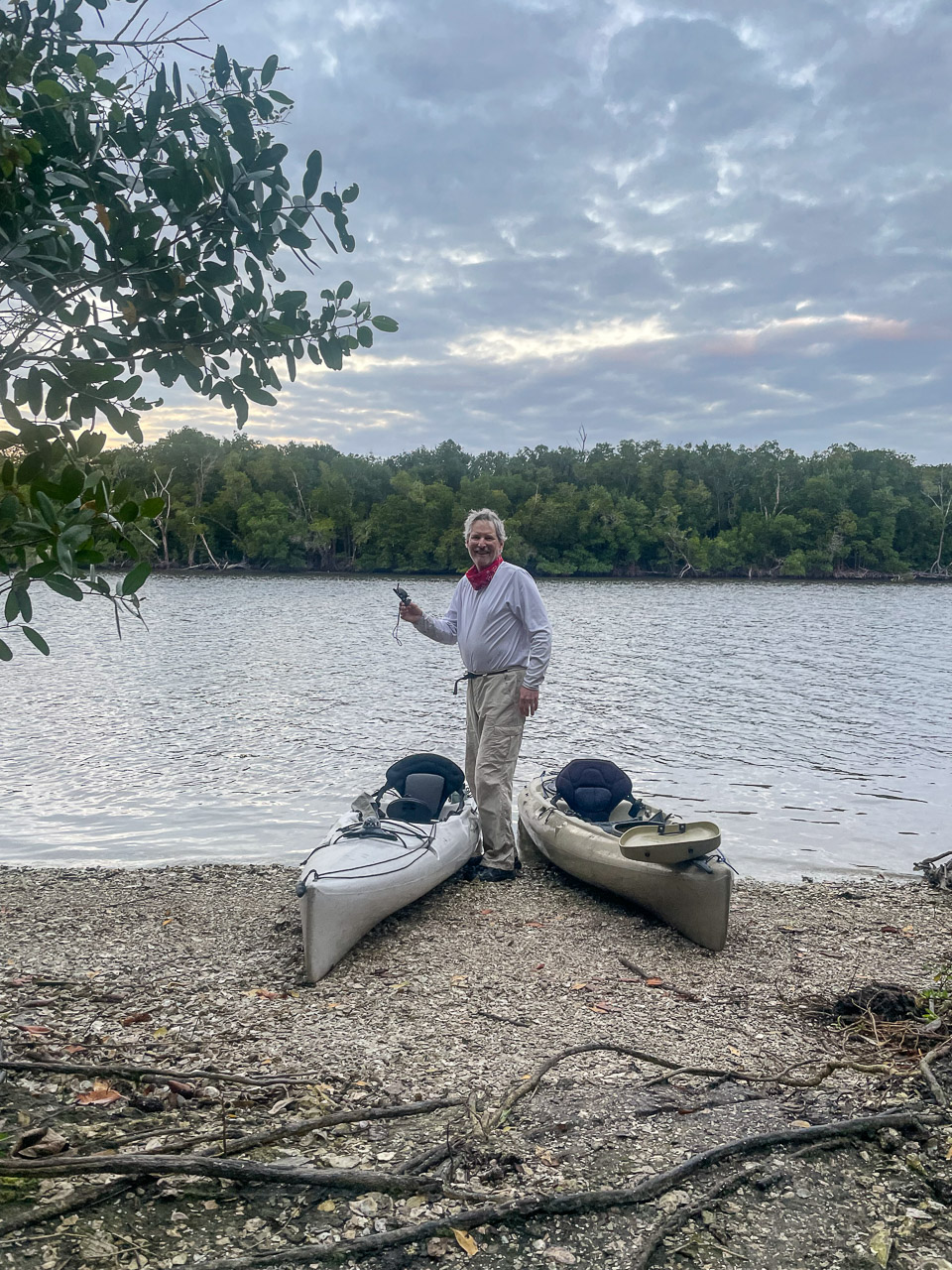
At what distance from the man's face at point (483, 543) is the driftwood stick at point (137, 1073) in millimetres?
4357

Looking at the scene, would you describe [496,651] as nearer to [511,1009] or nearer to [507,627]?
[507,627]

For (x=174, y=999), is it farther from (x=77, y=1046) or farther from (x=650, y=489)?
(x=650, y=489)

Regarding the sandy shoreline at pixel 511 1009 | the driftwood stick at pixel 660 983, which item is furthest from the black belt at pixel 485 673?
the driftwood stick at pixel 660 983

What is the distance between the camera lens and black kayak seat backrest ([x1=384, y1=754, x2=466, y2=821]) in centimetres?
762

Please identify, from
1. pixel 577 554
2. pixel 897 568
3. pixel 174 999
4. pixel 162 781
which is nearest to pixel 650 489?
pixel 577 554

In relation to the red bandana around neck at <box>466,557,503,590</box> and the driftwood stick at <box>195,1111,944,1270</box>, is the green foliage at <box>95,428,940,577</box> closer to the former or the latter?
the red bandana around neck at <box>466,557,503,590</box>

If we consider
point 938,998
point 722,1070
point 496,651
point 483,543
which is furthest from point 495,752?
point 938,998

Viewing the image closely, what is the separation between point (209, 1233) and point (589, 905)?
461cm

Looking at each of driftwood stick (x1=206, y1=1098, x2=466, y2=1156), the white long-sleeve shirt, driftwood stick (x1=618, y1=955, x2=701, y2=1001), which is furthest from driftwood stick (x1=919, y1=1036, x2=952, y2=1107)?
the white long-sleeve shirt

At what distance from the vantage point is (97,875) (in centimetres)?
802

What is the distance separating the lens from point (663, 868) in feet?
20.6

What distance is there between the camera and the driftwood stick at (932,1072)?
3760mm

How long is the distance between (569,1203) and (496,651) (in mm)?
4680

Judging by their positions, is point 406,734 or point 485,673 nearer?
point 485,673
